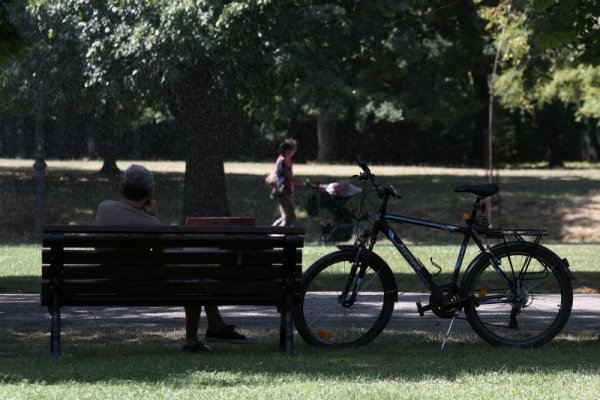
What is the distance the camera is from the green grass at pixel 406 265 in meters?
14.5

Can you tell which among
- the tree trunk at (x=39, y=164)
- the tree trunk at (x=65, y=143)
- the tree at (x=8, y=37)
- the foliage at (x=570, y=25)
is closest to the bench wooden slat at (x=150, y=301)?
the tree at (x=8, y=37)

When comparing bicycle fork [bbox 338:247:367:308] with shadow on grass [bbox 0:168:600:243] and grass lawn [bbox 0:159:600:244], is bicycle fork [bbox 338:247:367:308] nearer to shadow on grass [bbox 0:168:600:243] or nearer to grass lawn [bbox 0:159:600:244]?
shadow on grass [bbox 0:168:600:243]

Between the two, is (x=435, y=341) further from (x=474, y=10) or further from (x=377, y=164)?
(x=377, y=164)

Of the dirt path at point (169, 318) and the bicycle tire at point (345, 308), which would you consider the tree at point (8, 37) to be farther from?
the bicycle tire at point (345, 308)

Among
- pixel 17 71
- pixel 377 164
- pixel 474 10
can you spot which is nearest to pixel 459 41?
pixel 474 10

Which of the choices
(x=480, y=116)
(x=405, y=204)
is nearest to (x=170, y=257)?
(x=405, y=204)

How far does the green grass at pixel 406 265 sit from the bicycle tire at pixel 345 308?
12.1ft

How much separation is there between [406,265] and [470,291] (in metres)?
8.09

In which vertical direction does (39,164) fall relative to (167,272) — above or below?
above

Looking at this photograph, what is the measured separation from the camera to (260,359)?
28.6 ft

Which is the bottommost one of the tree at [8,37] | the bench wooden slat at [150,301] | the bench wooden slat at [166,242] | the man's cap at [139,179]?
the bench wooden slat at [150,301]

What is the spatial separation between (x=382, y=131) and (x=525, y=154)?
7.02 metres

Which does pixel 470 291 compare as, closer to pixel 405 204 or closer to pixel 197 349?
pixel 197 349

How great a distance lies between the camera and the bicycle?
31.3ft
